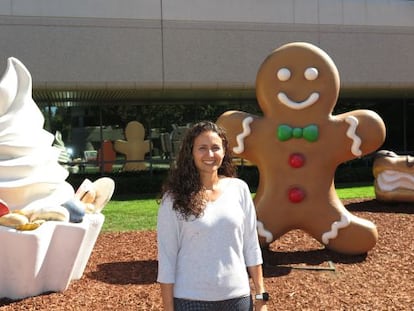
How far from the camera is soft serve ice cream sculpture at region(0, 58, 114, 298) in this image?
474 centimetres

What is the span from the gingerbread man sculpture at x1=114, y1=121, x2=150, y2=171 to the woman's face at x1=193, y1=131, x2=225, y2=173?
15955 millimetres

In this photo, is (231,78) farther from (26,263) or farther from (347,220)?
(26,263)

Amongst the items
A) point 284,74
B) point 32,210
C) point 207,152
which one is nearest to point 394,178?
point 284,74

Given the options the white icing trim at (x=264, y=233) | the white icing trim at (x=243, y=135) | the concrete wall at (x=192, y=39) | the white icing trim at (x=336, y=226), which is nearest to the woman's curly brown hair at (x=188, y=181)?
the white icing trim at (x=243, y=135)

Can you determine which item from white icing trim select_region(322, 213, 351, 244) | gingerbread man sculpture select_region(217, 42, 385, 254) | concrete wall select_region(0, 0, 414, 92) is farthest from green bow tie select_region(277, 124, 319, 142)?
concrete wall select_region(0, 0, 414, 92)

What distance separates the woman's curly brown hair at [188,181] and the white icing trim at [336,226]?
4.05m

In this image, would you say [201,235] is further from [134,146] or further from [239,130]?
[134,146]

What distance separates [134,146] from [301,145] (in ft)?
41.3

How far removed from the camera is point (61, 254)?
5.02 metres

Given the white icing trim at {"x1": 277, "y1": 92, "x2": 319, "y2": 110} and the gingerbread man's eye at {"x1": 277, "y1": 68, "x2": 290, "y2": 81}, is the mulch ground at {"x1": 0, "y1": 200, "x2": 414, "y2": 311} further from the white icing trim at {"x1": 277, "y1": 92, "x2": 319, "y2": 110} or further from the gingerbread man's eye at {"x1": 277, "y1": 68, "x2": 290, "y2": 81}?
the gingerbread man's eye at {"x1": 277, "y1": 68, "x2": 290, "y2": 81}

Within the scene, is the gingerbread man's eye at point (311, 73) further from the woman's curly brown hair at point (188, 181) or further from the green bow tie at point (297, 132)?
the woman's curly brown hair at point (188, 181)

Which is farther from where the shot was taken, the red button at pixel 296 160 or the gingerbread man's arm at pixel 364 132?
the red button at pixel 296 160

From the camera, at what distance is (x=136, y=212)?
1163 centimetres

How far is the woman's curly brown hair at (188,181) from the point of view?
2.48 metres
